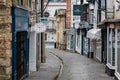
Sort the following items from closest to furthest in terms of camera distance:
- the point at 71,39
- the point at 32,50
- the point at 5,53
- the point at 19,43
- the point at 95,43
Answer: the point at 5,53, the point at 19,43, the point at 32,50, the point at 95,43, the point at 71,39

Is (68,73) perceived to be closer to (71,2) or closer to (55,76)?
(55,76)

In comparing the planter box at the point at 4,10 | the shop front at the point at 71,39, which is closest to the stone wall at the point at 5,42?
the planter box at the point at 4,10

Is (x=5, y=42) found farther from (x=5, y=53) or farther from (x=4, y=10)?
(x=4, y=10)

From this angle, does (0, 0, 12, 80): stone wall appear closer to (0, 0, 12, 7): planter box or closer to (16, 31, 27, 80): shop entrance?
(0, 0, 12, 7): planter box

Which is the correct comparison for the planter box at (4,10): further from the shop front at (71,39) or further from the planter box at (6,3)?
the shop front at (71,39)

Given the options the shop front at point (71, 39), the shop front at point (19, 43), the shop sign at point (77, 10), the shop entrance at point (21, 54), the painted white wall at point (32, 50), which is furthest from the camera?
→ the shop front at point (71, 39)

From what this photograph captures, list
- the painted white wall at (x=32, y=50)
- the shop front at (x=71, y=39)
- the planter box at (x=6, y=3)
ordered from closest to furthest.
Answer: the planter box at (x=6, y=3) < the painted white wall at (x=32, y=50) < the shop front at (x=71, y=39)

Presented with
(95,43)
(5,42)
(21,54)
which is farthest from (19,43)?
(95,43)

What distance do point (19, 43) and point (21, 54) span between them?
40.3 inches

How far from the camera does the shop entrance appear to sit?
20828 mm

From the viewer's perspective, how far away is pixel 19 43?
69.6 ft

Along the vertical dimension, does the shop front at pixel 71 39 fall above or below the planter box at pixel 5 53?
below

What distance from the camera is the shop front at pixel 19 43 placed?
743 inches

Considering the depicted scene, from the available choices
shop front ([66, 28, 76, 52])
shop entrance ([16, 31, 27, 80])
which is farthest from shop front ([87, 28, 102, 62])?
shop front ([66, 28, 76, 52])
